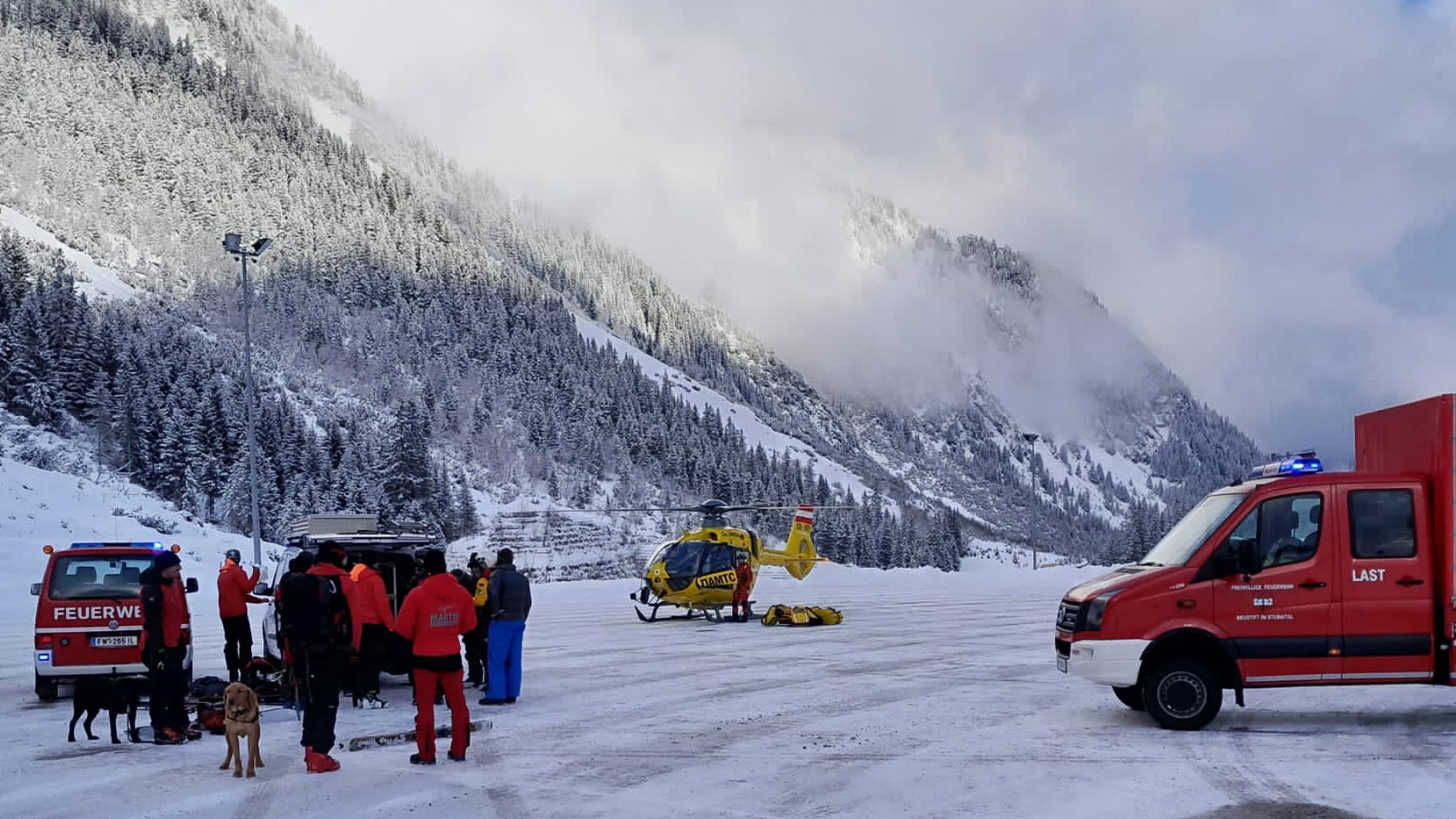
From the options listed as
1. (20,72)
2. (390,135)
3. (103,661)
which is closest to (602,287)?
(390,135)

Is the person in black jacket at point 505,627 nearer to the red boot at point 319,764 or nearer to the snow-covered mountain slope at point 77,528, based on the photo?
the red boot at point 319,764

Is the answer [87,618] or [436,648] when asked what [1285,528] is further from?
[87,618]

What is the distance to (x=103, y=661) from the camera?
530 inches

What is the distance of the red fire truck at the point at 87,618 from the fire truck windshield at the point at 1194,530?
1055 centimetres

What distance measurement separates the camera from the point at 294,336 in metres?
105

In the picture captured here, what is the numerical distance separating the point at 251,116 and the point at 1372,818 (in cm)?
15646

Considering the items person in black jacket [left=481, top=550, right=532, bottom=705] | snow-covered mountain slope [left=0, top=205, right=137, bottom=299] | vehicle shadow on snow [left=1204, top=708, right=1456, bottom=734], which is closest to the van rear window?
person in black jacket [left=481, top=550, right=532, bottom=705]

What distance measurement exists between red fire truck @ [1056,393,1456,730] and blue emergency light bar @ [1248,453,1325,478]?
0.28 metres

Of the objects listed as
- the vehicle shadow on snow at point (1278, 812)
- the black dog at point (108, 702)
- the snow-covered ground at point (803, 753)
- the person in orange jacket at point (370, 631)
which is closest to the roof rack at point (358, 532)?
the person in orange jacket at point (370, 631)

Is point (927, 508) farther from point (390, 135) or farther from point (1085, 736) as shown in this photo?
→ point (1085, 736)

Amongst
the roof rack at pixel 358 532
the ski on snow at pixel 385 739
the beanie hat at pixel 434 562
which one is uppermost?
the roof rack at pixel 358 532

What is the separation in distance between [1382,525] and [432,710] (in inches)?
343

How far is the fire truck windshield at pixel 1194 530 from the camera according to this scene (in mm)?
10742

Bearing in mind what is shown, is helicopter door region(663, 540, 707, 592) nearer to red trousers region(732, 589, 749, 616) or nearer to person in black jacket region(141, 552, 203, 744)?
red trousers region(732, 589, 749, 616)
